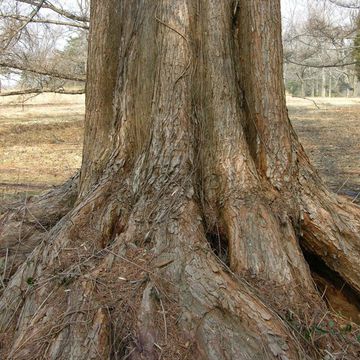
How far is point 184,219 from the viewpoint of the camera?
12.1 ft

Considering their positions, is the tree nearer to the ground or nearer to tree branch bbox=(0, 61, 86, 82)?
the ground

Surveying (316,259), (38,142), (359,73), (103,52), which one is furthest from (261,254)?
(359,73)

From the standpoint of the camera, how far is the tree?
124 inches

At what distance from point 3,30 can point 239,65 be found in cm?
575

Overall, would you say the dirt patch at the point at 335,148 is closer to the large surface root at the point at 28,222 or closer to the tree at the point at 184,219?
the tree at the point at 184,219

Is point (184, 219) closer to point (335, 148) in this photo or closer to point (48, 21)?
point (48, 21)

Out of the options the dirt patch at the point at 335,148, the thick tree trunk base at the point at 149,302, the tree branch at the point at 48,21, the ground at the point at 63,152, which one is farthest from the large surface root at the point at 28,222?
the tree branch at the point at 48,21

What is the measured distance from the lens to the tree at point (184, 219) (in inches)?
124

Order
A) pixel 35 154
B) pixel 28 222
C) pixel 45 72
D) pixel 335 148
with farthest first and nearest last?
pixel 335 148 → pixel 35 154 → pixel 45 72 → pixel 28 222

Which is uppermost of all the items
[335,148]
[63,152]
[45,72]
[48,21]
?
[48,21]

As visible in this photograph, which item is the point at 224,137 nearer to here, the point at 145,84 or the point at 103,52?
the point at 145,84

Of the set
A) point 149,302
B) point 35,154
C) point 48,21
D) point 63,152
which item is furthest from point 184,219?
point 63,152

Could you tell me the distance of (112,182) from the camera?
416cm

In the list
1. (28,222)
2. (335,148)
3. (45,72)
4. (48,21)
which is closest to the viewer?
(28,222)
